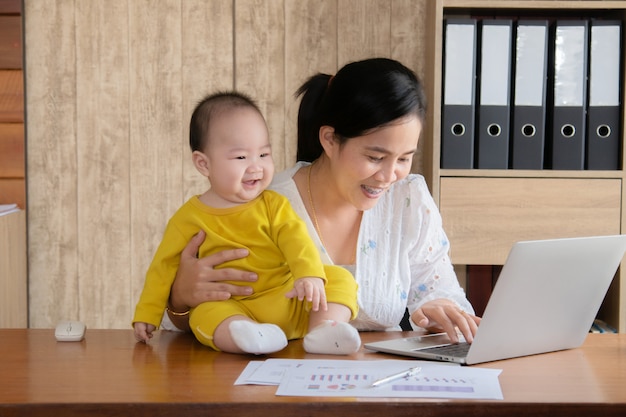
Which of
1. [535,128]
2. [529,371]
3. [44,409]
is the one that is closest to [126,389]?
[44,409]

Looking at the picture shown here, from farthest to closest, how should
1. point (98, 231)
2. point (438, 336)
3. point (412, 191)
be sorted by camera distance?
point (98, 231)
point (412, 191)
point (438, 336)

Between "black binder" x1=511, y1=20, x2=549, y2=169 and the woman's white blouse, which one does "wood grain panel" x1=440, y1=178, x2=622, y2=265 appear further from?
the woman's white blouse

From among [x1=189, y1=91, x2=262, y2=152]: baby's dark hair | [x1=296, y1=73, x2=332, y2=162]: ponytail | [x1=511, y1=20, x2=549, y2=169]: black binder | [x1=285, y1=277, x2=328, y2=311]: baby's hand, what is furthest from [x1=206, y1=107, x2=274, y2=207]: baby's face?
[x1=511, y1=20, x2=549, y2=169]: black binder

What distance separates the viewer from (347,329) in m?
1.33

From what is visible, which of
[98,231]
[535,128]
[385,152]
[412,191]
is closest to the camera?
[385,152]

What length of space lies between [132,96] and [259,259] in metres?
1.49

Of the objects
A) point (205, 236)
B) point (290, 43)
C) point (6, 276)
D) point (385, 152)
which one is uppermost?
point (290, 43)

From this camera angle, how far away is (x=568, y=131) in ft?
7.95

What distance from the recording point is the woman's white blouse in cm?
179

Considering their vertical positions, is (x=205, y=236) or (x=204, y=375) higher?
(x=205, y=236)

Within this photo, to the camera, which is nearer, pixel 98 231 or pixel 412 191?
pixel 412 191

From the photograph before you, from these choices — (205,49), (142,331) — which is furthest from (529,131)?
(142,331)

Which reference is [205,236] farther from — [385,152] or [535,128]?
[535,128]

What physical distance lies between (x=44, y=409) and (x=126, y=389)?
115 mm
